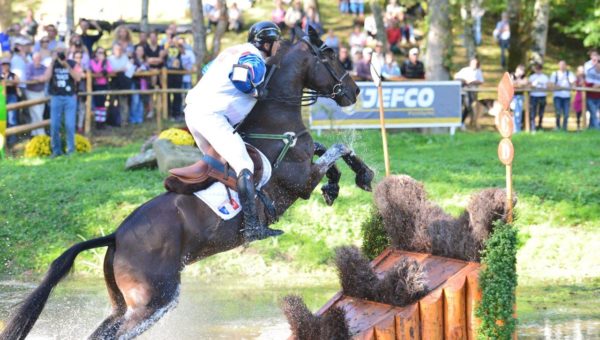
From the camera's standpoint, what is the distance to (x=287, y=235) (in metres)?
13.1

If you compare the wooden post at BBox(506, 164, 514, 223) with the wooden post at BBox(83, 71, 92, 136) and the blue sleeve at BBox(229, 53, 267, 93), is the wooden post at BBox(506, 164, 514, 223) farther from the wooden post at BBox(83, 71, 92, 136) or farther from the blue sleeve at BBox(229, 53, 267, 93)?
the wooden post at BBox(83, 71, 92, 136)

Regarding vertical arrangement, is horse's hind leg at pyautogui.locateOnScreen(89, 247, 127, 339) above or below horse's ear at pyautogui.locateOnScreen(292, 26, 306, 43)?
below

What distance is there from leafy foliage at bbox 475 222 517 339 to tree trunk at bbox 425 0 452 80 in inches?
586

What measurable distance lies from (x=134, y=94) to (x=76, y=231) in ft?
26.4

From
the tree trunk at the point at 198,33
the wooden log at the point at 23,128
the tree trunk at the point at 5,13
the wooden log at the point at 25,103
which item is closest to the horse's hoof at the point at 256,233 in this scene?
the wooden log at the point at 25,103

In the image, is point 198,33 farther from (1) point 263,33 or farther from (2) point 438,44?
(1) point 263,33

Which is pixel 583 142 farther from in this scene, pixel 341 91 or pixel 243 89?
pixel 243 89

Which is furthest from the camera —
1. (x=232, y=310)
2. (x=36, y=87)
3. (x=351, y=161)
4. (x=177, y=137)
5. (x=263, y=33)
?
(x=36, y=87)

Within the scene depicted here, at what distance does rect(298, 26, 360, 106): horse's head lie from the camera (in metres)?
8.49

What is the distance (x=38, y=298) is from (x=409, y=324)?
2738 mm

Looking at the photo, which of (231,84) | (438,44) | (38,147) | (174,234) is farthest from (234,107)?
(438,44)

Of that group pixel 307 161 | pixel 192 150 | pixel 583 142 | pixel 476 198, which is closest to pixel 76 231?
pixel 192 150

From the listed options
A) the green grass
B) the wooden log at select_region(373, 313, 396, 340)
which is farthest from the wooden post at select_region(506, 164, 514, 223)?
the green grass

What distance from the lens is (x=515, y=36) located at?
102 feet
